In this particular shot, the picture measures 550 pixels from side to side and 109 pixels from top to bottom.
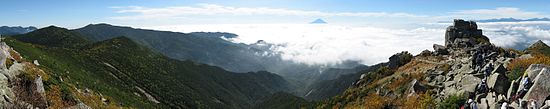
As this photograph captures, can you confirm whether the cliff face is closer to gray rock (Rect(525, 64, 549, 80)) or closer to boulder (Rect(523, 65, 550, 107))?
boulder (Rect(523, 65, 550, 107))

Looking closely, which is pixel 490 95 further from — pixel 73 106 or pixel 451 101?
pixel 73 106

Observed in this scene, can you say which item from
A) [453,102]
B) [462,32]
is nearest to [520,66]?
[453,102]

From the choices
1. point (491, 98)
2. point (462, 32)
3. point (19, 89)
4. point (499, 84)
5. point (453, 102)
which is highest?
point (462, 32)

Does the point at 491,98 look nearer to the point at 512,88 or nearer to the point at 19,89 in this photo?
the point at 512,88

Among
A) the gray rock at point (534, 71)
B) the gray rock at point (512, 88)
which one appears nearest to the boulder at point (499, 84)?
the gray rock at point (512, 88)

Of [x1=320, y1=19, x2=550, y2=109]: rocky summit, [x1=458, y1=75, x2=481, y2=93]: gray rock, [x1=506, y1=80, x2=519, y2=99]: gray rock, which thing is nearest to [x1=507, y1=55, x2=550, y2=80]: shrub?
[x1=320, y1=19, x2=550, y2=109]: rocky summit

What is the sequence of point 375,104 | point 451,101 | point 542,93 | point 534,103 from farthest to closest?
point 375,104 → point 451,101 → point 542,93 → point 534,103

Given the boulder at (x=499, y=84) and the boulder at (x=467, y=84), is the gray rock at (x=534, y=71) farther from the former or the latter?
the boulder at (x=467, y=84)

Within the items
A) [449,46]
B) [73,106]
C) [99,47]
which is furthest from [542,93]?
[99,47]
